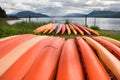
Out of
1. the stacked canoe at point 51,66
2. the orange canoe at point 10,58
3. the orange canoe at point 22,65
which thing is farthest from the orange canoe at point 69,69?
the orange canoe at point 10,58

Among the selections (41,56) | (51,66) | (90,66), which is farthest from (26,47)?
(90,66)

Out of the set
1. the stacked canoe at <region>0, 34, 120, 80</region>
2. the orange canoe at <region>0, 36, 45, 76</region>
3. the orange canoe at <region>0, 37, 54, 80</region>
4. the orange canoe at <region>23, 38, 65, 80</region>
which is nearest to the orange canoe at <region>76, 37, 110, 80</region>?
the stacked canoe at <region>0, 34, 120, 80</region>

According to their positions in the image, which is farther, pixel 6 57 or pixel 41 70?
pixel 6 57

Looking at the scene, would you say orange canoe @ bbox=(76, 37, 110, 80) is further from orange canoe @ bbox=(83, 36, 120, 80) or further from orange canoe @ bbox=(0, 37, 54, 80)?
orange canoe @ bbox=(0, 37, 54, 80)

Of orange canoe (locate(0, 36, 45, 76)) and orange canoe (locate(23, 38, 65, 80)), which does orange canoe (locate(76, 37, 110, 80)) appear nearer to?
orange canoe (locate(23, 38, 65, 80))

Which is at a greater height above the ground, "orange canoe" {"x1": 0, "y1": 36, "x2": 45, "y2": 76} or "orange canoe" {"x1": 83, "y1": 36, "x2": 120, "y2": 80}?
"orange canoe" {"x1": 0, "y1": 36, "x2": 45, "y2": 76}

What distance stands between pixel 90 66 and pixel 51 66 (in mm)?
438

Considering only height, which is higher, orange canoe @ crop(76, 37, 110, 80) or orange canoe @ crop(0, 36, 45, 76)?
orange canoe @ crop(0, 36, 45, 76)

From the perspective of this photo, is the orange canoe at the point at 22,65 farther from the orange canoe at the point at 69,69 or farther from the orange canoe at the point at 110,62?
the orange canoe at the point at 110,62

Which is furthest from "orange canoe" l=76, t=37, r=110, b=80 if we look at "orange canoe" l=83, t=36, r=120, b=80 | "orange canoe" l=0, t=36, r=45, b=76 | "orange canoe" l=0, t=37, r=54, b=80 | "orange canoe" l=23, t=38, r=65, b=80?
"orange canoe" l=0, t=36, r=45, b=76

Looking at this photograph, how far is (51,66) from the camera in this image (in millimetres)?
2793

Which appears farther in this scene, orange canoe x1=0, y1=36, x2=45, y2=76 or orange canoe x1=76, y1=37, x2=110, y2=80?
orange canoe x1=0, y1=36, x2=45, y2=76

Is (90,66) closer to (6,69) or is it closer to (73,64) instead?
(73,64)

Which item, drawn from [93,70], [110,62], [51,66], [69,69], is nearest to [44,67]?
[51,66]
